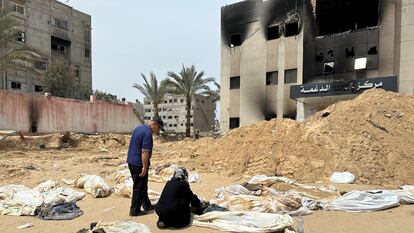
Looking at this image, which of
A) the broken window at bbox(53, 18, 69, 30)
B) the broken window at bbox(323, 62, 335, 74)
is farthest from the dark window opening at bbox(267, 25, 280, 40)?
the broken window at bbox(53, 18, 69, 30)

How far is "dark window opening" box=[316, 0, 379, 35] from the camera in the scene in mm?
24953

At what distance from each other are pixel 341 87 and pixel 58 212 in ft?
72.4

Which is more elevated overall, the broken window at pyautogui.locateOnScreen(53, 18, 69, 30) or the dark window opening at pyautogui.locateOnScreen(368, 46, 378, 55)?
the broken window at pyautogui.locateOnScreen(53, 18, 69, 30)

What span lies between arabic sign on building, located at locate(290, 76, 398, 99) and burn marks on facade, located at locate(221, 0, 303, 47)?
5.02 metres

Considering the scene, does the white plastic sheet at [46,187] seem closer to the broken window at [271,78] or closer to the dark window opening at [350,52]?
the dark window opening at [350,52]

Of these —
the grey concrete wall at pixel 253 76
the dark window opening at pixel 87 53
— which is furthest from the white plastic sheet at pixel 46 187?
the dark window opening at pixel 87 53

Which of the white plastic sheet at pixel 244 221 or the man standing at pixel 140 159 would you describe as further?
the man standing at pixel 140 159

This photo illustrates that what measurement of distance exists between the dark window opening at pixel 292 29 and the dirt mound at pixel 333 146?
1516cm

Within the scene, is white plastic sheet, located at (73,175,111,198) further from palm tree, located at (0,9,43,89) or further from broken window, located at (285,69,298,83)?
broken window, located at (285,69,298,83)

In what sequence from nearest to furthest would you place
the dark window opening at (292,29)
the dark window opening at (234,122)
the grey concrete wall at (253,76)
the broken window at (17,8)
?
1. the dark window opening at (292,29)
2. the grey concrete wall at (253,76)
3. the dark window opening at (234,122)
4. the broken window at (17,8)

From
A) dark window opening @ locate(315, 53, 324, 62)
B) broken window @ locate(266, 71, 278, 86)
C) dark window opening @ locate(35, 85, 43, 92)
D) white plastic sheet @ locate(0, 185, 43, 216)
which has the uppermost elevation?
dark window opening @ locate(315, 53, 324, 62)

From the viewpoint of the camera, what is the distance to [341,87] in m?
24.1

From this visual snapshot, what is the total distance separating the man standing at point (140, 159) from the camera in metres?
5.48

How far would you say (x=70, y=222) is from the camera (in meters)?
5.21
